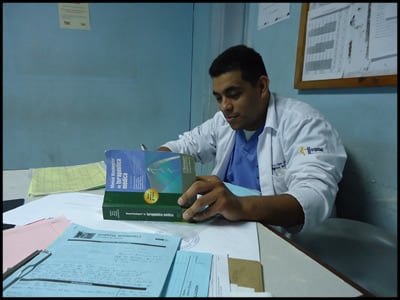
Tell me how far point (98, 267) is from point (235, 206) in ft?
0.92

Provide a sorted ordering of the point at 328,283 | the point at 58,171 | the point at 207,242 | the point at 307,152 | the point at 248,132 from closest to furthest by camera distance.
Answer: the point at 328,283, the point at 207,242, the point at 307,152, the point at 58,171, the point at 248,132

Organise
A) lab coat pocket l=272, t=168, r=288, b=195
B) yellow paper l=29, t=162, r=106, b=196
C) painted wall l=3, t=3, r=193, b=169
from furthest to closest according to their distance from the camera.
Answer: painted wall l=3, t=3, r=193, b=169, lab coat pocket l=272, t=168, r=288, b=195, yellow paper l=29, t=162, r=106, b=196

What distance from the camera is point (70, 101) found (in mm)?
1796

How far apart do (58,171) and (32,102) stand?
1.18m

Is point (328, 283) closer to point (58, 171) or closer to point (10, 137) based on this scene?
point (58, 171)

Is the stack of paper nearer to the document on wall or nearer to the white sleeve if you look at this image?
the document on wall

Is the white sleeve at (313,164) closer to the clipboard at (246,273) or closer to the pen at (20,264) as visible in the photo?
the clipboard at (246,273)

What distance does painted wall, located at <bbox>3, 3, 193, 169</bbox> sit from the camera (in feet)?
5.58

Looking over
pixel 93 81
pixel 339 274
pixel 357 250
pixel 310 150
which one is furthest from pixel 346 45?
pixel 93 81

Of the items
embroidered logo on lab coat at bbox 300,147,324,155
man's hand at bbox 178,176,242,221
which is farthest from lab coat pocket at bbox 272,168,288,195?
man's hand at bbox 178,176,242,221

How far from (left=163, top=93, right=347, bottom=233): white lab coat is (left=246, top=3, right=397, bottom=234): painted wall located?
0.15 m

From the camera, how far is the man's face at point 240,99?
904 mm

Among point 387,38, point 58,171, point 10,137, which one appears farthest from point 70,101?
point 387,38

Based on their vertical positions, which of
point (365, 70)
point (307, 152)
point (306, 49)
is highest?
point (306, 49)
